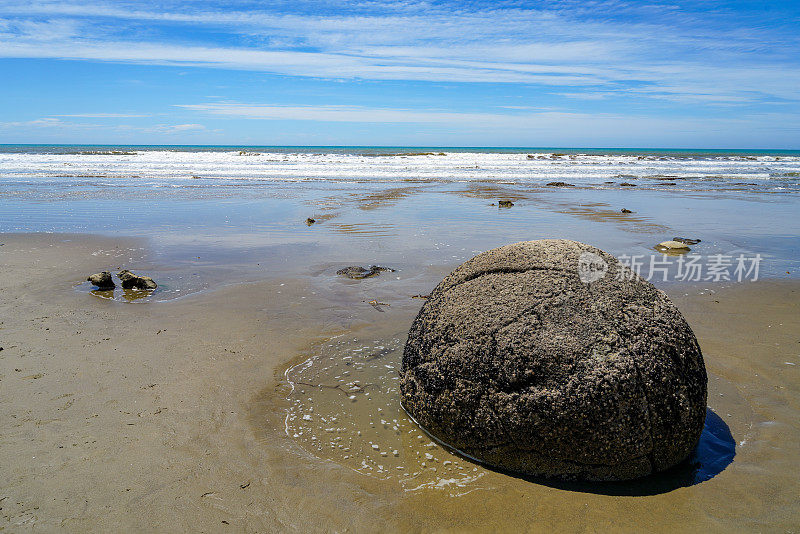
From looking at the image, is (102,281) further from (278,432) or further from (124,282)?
(278,432)

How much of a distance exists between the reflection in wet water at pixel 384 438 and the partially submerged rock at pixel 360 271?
315 cm

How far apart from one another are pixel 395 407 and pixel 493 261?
1.39 metres

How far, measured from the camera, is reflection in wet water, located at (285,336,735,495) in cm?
329

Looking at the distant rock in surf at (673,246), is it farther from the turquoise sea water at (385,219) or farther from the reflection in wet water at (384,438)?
the reflection in wet water at (384,438)

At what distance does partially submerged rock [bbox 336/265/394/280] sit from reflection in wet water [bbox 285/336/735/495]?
3.15 m

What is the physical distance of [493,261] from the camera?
12.6 feet

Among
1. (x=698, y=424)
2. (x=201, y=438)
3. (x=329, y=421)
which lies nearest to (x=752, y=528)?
(x=698, y=424)

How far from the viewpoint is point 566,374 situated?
3.12 metres

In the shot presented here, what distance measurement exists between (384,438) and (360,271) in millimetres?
4693

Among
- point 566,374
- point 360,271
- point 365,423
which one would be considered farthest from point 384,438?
point 360,271
